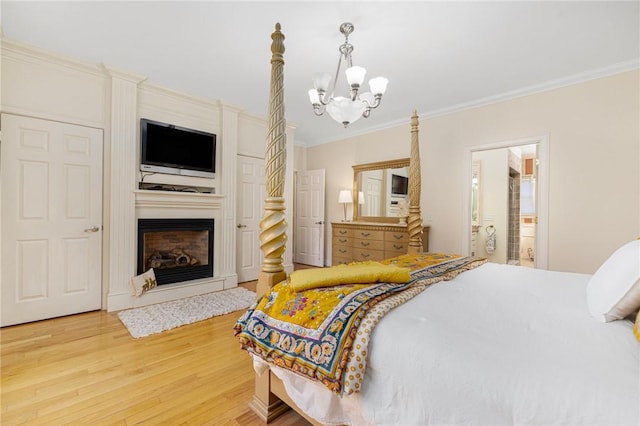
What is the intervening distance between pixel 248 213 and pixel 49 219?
7.25 feet

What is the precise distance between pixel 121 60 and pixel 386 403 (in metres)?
3.66

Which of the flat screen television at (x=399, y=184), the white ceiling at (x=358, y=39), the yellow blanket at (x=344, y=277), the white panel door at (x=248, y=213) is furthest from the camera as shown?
the flat screen television at (x=399, y=184)

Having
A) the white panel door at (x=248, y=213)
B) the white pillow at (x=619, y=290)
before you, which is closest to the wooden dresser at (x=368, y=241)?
the white panel door at (x=248, y=213)

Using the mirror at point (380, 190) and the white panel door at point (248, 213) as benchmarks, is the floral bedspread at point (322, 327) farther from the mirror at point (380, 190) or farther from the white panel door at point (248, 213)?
the mirror at point (380, 190)

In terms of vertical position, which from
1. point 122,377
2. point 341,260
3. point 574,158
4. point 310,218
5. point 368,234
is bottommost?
point 122,377

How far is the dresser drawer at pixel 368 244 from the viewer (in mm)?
4297

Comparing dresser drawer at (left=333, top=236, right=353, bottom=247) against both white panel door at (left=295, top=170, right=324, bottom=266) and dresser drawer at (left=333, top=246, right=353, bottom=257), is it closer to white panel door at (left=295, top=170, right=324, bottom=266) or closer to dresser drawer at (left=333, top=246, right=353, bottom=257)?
dresser drawer at (left=333, top=246, right=353, bottom=257)

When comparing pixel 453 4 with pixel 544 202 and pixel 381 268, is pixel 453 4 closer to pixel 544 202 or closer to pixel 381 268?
pixel 381 268

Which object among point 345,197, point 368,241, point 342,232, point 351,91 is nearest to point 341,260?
point 342,232

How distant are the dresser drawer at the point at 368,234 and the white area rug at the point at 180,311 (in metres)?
1.85

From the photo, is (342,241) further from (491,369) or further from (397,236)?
(491,369)

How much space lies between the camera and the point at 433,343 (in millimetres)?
→ 950

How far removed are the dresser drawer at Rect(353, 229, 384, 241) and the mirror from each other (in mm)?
561

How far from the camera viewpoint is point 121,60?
2.89m
